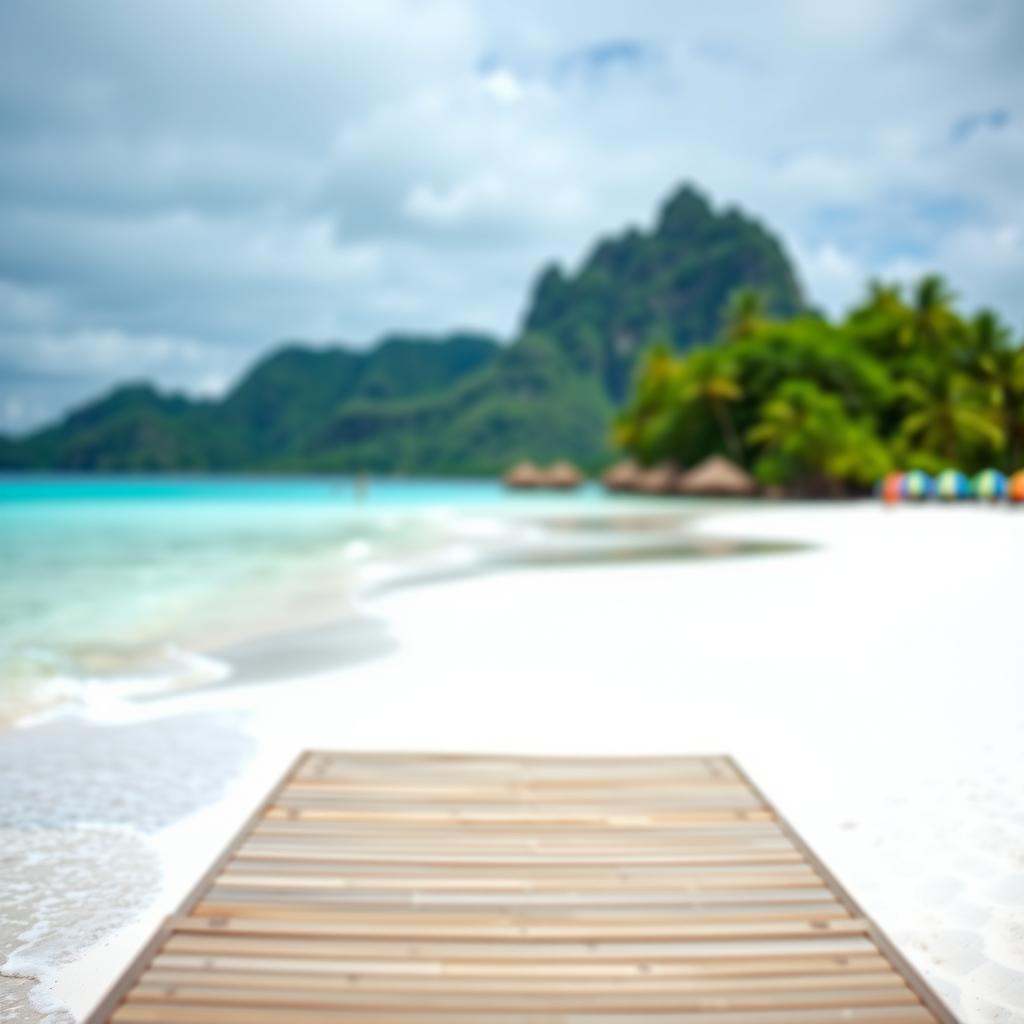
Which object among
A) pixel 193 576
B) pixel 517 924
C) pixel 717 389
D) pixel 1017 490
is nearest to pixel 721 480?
pixel 717 389

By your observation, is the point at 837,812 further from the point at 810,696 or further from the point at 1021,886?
the point at 810,696

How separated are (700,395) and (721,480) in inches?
233

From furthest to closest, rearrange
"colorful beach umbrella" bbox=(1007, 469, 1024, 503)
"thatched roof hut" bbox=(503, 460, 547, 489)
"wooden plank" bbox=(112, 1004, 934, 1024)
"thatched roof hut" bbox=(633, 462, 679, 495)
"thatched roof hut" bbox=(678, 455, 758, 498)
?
1. "thatched roof hut" bbox=(503, 460, 547, 489)
2. "thatched roof hut" bbox=(633, 462, 679, 495)
3. "thatched roof hut" bbox=(678, 455, 758, 498)
4. "colorful beach umbrella" bbox=(1007, 469, 1024, 503)
5. "wooden plank" bbox=(112, 1004, 934, 1024)

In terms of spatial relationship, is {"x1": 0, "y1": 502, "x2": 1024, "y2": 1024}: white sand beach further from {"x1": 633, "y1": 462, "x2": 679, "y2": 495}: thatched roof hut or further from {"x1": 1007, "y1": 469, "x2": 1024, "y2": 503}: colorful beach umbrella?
{"x1": 633, "y1": 462, "x2": 679, "y2": 495}: thatched roof hut

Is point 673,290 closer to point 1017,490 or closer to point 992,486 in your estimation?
point 992,486

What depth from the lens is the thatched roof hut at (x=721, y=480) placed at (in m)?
50.3

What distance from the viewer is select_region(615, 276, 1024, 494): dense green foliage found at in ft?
140

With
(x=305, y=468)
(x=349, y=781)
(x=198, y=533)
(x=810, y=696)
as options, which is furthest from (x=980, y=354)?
(x=305, y=468)

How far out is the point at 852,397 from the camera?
4806cm

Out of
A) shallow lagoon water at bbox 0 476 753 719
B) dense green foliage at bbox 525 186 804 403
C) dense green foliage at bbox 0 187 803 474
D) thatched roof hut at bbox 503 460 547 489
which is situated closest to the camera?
shallow lagoon water at bbox 0 476 753 719

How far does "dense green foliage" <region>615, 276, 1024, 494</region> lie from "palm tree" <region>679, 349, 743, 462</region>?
3.9 inches

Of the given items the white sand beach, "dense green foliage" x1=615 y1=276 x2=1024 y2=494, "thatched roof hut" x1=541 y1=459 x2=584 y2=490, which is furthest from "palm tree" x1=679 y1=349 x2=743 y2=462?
the white sand beach

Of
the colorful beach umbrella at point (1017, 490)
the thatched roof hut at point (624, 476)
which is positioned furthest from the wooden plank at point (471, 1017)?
the thatched roof hut at point (624, 476)

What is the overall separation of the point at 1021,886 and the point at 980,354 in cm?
4901
